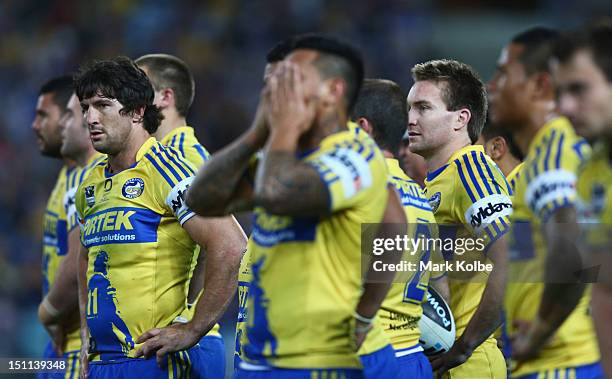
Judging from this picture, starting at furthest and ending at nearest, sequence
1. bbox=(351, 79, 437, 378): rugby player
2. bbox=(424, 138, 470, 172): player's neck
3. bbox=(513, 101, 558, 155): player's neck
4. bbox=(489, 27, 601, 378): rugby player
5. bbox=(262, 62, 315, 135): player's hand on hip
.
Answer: bbox=(424, 138, 470, 172): player's neck
bbox=(351, 79, 437, 378): rugby player
bbox=(513, 101, 558, 155): player's neck
bbox=(262, 62, 315, 135): player's hand on hip
bbox=(489, 27, 601, 378): rugby player

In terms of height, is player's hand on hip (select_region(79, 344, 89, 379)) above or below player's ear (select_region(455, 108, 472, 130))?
below

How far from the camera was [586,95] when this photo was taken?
4344mm

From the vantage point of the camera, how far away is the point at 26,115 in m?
17.6

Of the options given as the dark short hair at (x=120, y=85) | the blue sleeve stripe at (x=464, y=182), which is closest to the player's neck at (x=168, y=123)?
the dark short hair at (x=120, y=85)

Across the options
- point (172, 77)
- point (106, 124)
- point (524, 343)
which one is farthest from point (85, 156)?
point (524, 343)

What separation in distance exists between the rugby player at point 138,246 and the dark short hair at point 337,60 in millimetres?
1694

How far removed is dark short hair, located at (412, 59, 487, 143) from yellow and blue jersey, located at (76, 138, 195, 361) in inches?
68.6

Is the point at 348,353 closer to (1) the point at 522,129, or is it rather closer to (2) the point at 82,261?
(1) the point at 522,129

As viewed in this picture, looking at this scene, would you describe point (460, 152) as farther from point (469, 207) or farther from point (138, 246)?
point (138, 246)

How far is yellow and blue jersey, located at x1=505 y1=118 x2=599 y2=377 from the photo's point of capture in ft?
14.4

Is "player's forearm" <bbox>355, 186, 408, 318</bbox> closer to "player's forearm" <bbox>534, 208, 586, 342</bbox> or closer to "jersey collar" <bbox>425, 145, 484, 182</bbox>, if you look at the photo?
"player's forearm" <bbox>534, 208, 586, 342</bbox>

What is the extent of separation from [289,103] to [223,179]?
0.62m

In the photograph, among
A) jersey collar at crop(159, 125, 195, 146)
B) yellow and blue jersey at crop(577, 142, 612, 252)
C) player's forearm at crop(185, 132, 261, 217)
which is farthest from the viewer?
jersey collar at crop(159, 125, 195, 146)

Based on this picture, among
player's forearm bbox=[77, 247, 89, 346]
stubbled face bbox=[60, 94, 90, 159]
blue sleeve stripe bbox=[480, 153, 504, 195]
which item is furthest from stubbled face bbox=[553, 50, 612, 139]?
stubbled face bbox=[60, 94, 90, 159]
